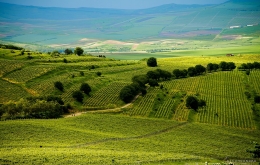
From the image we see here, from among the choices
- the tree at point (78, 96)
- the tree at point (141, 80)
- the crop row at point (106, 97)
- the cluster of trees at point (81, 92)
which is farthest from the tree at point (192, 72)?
the tree at point (78, 96)

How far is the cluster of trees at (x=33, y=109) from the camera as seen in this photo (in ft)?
322

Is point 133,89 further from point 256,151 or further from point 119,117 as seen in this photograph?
point 256,151

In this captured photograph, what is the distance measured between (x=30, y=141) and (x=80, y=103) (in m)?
38.7

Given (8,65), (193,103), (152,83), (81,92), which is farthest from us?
(8,65)

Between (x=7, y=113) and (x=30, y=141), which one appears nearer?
(x=30, y=141)

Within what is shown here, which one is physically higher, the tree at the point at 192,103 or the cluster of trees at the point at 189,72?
the cluster of trees at the point at 189,72

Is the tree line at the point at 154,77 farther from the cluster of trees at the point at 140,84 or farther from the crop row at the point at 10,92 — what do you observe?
the crop row at the point at 10,92

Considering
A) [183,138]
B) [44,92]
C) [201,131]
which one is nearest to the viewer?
[183,138]

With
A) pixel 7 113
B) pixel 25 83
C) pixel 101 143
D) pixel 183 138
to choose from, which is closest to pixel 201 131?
pixel 183 138

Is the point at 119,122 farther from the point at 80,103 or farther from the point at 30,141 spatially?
the point at 30,141

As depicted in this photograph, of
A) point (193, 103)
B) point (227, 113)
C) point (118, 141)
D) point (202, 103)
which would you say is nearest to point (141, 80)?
point (193, 103)

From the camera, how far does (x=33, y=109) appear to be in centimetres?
10019

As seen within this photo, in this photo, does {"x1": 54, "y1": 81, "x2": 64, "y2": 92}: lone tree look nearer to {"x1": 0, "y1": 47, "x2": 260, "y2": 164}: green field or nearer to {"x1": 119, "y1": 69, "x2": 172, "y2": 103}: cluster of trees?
{"x1": 0, "y1": 47, "x2": 260, "y2": 164}: green field

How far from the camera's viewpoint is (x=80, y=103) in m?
113
